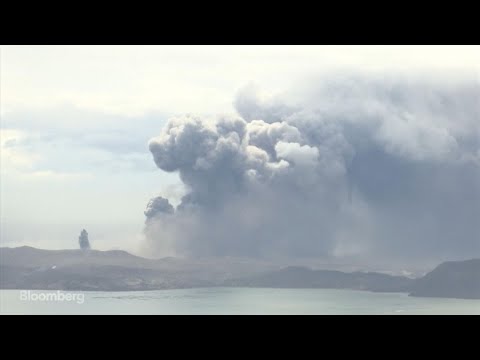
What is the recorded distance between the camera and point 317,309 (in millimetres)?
14102

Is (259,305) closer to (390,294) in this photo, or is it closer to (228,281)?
(228,281)

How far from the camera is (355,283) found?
16.1 meters

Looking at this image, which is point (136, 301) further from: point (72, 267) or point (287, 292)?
point (287, 292)

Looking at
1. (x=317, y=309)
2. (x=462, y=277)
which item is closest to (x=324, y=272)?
(x=317, y=309)

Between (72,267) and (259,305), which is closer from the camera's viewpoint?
(259,305)

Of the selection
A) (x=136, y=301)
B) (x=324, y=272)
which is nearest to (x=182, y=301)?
(x=136, y=301)

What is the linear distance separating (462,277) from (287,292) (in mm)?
4271

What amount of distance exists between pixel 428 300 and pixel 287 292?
10.9 feet

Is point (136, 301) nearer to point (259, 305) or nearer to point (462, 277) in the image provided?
point (259, 305)

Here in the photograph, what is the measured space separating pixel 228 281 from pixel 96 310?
313 centimetres

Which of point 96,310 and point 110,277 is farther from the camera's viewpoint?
point 110,277

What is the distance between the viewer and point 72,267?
15.7 metres

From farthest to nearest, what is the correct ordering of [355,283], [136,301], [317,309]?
[355,283]
[136,301]
[317,309]

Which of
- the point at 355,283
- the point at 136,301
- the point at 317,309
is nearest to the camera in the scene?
the point at 317,309
